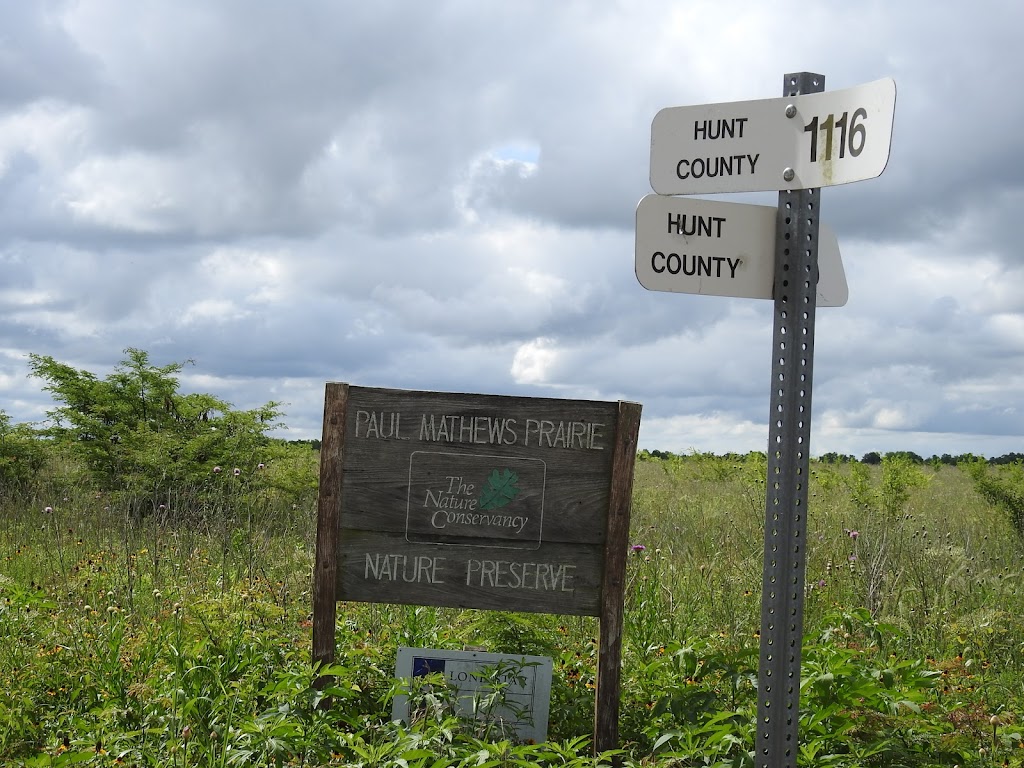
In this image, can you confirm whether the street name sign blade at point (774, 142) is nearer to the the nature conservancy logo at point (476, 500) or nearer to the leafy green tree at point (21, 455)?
the the nature conservancy logo at point (476, 500)

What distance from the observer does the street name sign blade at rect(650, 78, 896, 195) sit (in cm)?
291

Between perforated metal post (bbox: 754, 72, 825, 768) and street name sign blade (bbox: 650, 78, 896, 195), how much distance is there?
15cm

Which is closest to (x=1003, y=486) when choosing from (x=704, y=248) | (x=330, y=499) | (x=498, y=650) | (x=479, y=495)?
(x=498, y=650)

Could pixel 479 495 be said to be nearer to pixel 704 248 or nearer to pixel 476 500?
pixel 476 500

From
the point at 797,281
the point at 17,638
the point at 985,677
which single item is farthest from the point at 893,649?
the point at 17,638

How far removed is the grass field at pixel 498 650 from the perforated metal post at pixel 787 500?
0.44m

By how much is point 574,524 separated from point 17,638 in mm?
3252

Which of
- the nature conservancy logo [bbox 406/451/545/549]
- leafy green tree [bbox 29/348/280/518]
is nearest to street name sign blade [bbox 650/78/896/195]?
the nature conservancy logo [bbox 406/451/545/549]

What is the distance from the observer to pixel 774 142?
313 cm

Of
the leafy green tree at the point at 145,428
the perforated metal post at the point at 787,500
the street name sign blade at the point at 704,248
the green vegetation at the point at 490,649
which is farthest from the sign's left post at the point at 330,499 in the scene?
the leafy green tree at the point at 145,428

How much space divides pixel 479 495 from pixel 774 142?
7.29 ft

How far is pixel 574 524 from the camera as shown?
4531mm

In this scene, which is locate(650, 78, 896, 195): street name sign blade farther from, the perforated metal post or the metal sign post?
the perforated metal post

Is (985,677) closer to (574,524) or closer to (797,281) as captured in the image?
(574,524)
